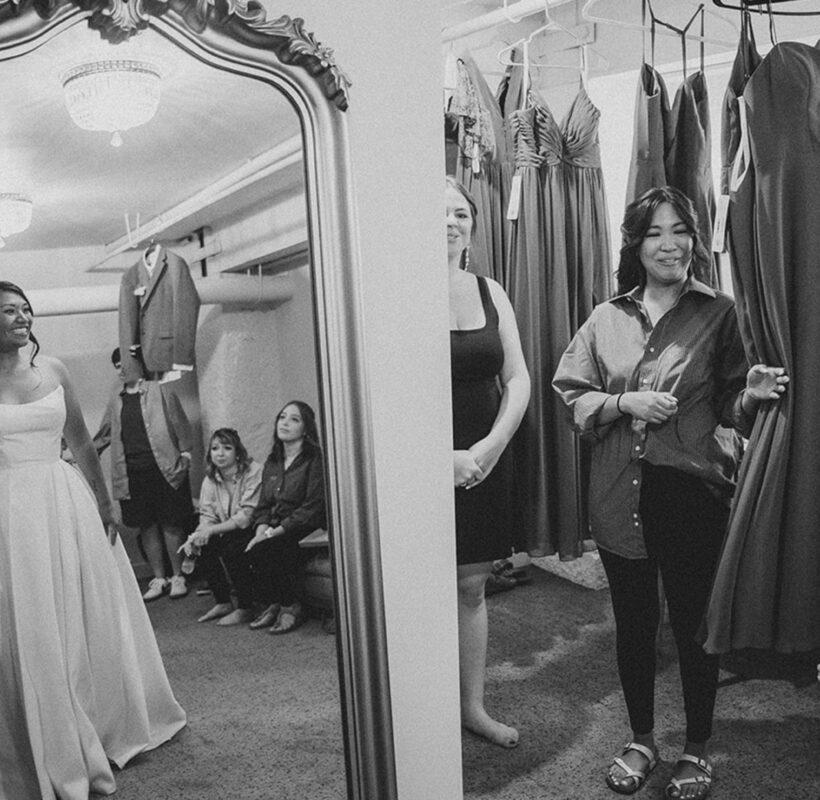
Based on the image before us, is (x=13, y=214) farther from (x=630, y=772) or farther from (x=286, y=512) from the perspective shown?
(x=630, y=772)

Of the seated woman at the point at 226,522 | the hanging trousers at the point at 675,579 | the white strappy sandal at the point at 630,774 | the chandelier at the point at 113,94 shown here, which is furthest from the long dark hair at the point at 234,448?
the white strappy sandal at the point at 630,774

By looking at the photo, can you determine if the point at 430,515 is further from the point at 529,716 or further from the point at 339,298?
the point at 529,716

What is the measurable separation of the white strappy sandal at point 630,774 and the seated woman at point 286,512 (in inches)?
41.3

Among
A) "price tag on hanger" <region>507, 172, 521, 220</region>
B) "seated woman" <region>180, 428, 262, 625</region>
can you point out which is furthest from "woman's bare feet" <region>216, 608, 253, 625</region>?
"price tag on hanger" <region>507, 172, 521, 220</region>

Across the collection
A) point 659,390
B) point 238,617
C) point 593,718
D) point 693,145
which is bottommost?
point 593,718

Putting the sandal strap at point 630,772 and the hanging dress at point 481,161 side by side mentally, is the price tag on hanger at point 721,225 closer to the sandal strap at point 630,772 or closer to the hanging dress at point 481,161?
the hanging dress at point 481,161

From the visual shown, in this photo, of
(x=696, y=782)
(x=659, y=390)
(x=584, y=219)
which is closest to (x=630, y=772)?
(x=696, y=782)

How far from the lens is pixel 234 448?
1041 millimetres

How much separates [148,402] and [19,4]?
1.46 feet

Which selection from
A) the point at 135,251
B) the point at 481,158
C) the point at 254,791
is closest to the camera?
the point at 135,251

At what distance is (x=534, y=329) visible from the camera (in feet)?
6.91

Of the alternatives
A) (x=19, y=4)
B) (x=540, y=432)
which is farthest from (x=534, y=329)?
(x=19, y=4)

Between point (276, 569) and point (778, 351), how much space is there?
94 cm

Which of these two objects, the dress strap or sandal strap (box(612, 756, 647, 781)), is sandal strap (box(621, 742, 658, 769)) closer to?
sandal strap (box(612, 756, 647, 781))
